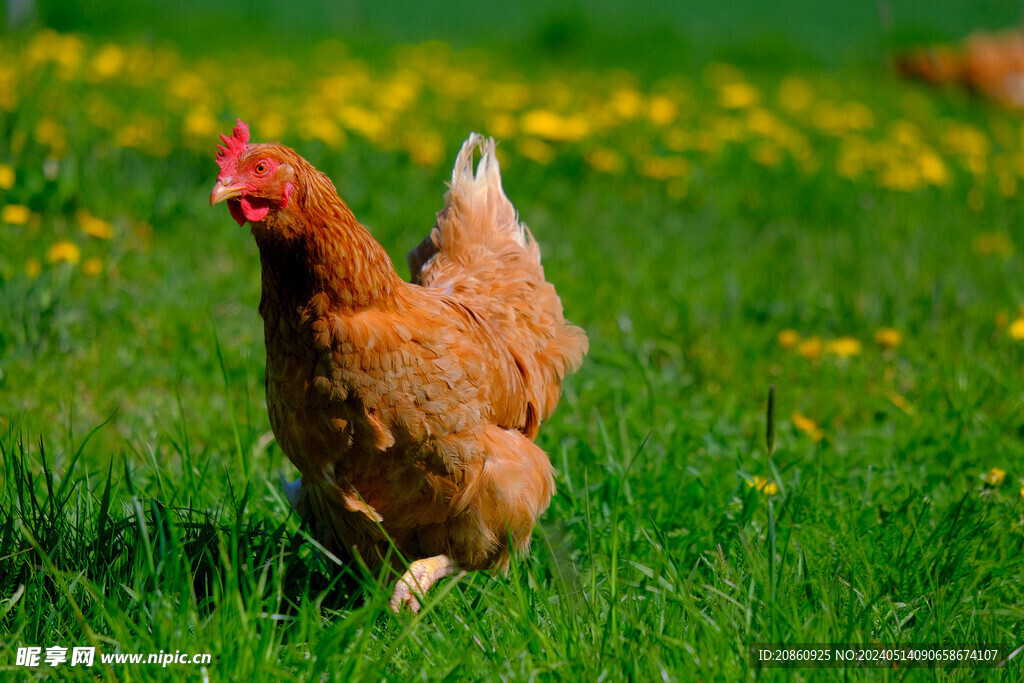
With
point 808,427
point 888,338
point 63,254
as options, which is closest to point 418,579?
point 808,427

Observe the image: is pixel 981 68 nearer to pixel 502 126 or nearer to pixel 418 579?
pixel 502 126

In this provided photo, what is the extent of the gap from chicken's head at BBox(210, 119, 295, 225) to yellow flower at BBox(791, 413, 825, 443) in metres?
2.09

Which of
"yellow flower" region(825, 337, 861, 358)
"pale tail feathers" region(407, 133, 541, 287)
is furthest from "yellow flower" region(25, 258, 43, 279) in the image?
"yellow flower" region(825, 337, 861, 358)

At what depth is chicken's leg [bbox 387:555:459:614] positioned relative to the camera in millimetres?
2301

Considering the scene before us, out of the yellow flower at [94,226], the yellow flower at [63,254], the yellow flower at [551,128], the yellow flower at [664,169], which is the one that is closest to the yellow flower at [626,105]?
the yellow flower at [551,128]

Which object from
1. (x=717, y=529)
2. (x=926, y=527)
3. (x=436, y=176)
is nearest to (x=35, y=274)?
(x=436, y=176)

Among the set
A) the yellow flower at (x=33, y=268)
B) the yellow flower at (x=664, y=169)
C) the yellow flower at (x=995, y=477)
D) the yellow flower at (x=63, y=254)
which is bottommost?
the yellow flower at (x=995, y=477)

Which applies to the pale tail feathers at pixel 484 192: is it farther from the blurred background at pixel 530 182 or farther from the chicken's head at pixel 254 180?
the chicken's head at pixel 254 180

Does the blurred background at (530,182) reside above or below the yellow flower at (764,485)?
above

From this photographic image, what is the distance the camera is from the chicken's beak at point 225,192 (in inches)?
80.4

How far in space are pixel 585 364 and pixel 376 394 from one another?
1.84 metres

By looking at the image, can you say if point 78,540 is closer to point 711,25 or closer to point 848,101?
point 848,101

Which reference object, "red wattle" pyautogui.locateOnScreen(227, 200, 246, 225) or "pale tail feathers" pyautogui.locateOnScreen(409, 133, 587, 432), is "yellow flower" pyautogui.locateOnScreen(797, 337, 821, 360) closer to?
"pale tail feathers" pyautogui.locateOnScreen(409, 133, 587, 432)

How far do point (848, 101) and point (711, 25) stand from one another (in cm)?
291
